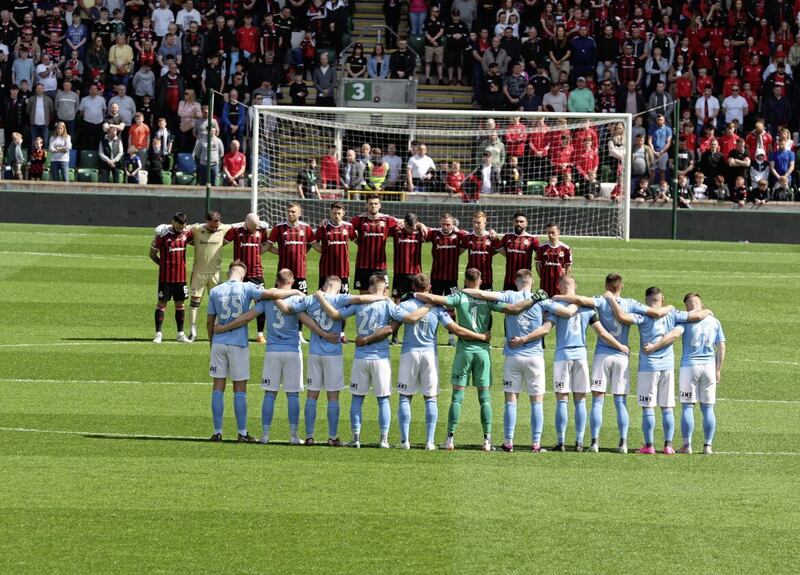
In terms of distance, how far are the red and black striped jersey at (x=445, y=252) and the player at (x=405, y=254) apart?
23 centimetres

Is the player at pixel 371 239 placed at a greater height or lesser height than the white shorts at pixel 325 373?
greater


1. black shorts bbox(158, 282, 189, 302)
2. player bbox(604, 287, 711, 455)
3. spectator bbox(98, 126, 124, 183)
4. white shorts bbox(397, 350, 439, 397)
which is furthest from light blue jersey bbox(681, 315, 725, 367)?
spectator bbox(98, 126, 124, 183)

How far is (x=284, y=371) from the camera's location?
55.1 feet

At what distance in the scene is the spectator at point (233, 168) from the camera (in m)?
34.7

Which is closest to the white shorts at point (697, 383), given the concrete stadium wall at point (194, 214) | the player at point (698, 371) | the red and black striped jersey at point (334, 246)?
the player at point (698, 371)

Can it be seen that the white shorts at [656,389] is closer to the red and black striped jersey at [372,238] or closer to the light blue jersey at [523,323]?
the light blue jersey at [523,323]

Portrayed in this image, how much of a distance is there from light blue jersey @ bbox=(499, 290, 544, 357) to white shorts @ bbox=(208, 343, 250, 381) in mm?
2994

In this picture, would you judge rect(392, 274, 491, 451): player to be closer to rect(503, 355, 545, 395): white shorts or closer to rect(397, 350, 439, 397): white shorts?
rect(397, 350, 439, 397): white shorts

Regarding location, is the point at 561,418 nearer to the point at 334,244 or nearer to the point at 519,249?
the point at 519,249

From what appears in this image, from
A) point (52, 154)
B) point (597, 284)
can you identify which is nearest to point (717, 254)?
point (597, 284)

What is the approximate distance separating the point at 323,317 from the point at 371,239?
7161 mm

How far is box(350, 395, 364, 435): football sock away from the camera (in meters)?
16.7

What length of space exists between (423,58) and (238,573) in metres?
29.4

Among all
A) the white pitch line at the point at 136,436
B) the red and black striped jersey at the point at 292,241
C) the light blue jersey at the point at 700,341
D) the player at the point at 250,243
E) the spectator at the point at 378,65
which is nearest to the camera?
the light blue jersey at the point at 700,341
